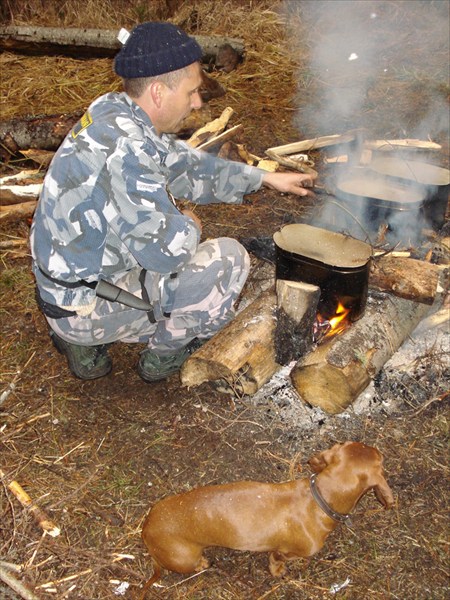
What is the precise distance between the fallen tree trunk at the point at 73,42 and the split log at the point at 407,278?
5.48 metres

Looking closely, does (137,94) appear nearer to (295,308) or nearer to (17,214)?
(295,308)

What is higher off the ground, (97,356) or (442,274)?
(442,274)

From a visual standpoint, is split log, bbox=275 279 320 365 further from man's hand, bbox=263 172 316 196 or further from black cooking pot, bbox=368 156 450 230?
black cooking pot, bbox=368 156 450 230

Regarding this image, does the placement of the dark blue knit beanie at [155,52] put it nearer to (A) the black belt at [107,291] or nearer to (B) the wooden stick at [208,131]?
(A) the black belt at [107,291]

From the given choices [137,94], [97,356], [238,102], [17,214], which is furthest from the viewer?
[238,102]

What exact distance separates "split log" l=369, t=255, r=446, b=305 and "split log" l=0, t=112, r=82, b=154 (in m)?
3.98

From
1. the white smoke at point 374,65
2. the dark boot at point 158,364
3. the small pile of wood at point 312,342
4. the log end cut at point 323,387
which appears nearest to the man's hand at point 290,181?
the small pile of wood at point 312,342

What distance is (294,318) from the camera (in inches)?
152

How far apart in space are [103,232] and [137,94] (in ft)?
2.70

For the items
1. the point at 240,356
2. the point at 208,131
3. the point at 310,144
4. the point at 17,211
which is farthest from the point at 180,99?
the point at 310,144

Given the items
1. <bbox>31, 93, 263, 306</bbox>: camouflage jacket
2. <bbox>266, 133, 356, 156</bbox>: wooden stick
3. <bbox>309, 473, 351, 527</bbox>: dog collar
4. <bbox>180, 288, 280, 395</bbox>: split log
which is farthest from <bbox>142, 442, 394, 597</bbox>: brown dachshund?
<bbox>266, 133, 356, 156</bbox>: wooden stick

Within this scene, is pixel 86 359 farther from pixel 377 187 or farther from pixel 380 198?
pixel 377 187

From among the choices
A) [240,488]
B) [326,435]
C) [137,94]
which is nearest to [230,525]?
[240,488]

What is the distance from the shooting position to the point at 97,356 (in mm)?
4289
